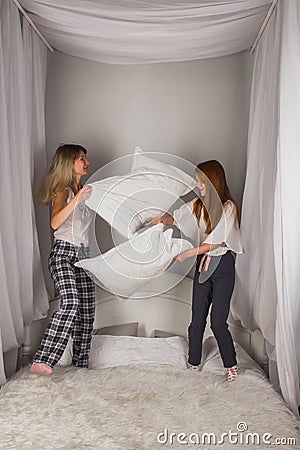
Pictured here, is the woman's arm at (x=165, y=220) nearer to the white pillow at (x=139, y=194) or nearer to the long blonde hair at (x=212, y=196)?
the white pillow at (x=139, y=194)

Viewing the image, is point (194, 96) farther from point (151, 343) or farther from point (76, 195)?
point (151, 343)

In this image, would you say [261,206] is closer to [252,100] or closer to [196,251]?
[196,251]

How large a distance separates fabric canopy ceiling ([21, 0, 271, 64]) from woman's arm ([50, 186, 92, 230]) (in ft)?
2.58

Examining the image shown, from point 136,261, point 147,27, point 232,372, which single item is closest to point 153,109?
point 147,27

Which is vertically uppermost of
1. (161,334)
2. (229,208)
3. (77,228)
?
(229,208)

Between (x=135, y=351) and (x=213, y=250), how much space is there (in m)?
0.68

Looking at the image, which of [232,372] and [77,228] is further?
[77,228]

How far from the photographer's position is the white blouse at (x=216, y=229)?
3.02 m

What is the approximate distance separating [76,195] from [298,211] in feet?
3.99

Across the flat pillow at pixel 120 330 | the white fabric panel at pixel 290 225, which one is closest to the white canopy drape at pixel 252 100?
the white fabric panel at pixel 290 225

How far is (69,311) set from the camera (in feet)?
9.94

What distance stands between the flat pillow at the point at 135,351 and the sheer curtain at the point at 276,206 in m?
0.40

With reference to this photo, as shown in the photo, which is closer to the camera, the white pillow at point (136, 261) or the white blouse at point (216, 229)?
the white pillow at point (136, 261)

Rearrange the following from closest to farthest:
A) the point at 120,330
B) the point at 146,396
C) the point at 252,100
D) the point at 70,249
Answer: the point at 146,396, the point at 70,249, the point at 252,100, the point at 120,330
